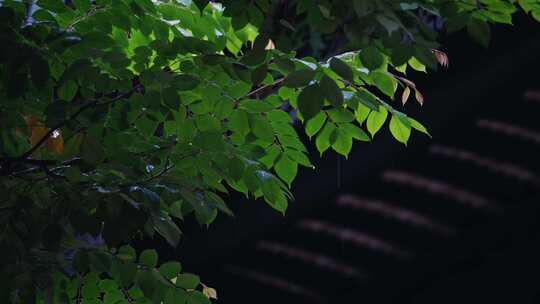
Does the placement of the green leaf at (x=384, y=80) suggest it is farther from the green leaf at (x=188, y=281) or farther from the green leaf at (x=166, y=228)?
the green leaf at (x=188, y=281)

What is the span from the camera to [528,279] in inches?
268

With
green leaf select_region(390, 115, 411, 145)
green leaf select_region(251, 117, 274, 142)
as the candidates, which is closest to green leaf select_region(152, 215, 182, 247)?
green leaf select_region(251, 117, 274, 142)

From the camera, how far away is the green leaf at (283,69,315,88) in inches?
101

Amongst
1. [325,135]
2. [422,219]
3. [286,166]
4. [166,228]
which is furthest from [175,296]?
[422,219]

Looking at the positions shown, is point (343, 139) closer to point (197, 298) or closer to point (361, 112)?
point (361, 112)

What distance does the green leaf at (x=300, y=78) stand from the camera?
2.56 m

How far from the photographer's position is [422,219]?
6.83 metres

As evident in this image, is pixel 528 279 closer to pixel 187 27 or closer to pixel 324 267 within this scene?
pixel 324 267

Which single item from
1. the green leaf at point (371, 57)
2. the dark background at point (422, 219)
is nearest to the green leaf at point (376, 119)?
the green leaf at point (371, 57)

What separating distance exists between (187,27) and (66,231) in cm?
103

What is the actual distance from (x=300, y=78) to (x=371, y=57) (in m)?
0.23

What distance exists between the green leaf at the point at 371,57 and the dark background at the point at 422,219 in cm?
353

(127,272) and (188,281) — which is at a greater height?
(127,272)

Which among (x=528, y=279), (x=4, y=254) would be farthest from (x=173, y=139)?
(x=528, y=279)
